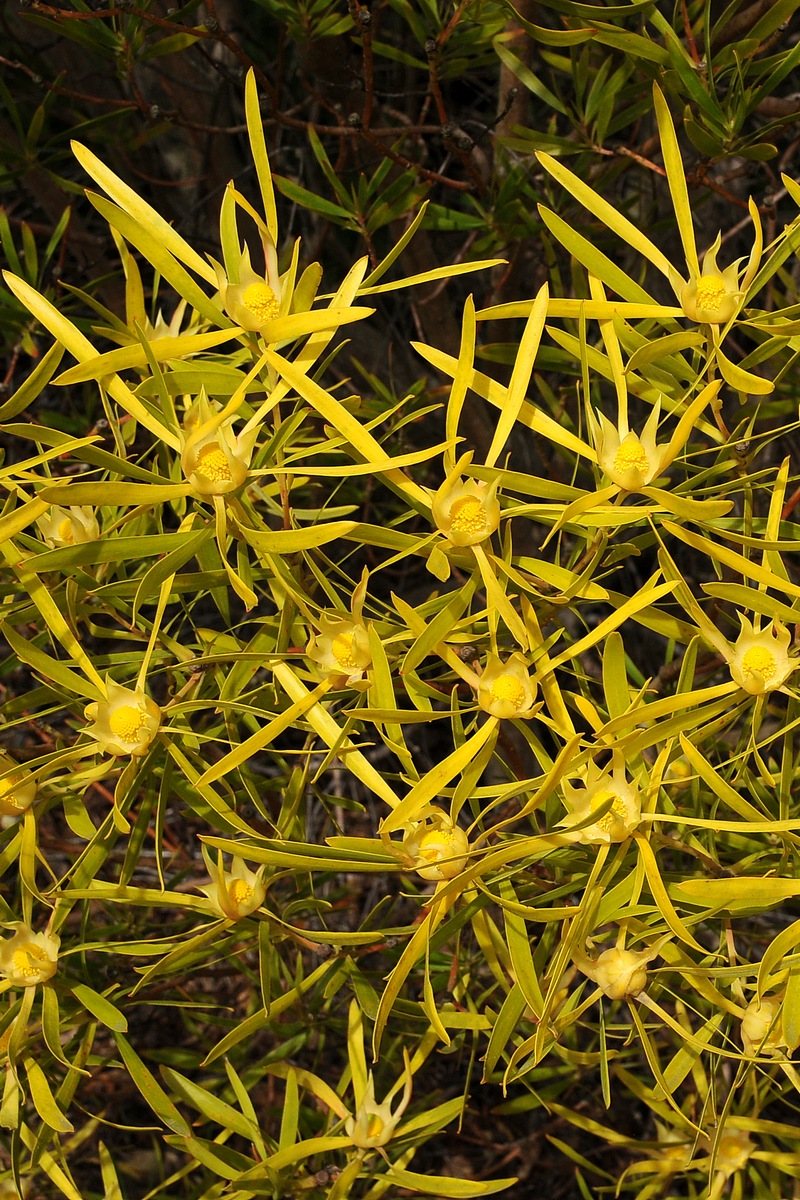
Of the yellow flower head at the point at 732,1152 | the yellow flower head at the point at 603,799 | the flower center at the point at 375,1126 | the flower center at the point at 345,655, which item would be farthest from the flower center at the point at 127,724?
the yellow flower head at the point at 732,1152

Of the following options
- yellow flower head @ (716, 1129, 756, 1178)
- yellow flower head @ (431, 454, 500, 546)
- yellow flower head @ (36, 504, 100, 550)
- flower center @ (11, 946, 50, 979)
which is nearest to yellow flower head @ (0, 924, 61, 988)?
flower center @ (11, 946, 50, 979)

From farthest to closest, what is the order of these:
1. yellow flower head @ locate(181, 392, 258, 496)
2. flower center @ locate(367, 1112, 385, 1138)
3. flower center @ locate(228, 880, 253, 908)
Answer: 1. flower center @ locate(367, 1112, 385, 1138)
2. flower center @ locate(228, 880, 253, 908)
3. yellow flower head @ locate(181, 392, 258, 496)

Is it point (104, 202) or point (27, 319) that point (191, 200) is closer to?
point (27, 319)

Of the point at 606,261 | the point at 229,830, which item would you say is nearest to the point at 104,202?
the point at 606,261

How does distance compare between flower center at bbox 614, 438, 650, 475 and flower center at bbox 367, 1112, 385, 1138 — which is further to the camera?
flower center at bbox 367, 1112, 385, 1138

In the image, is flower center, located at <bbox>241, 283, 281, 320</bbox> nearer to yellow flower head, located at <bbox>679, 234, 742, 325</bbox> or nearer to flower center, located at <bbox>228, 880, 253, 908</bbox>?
yellow flower head, located at <bbox>679, 234, 742, 325</bbox>
